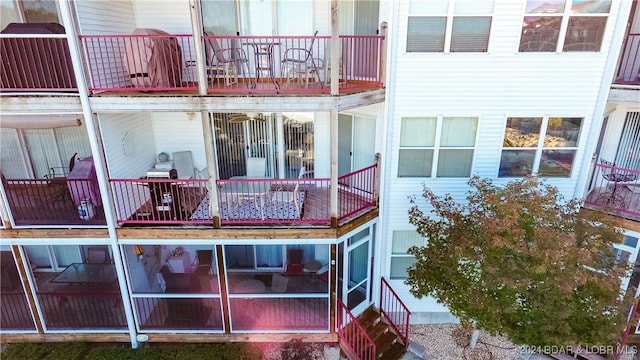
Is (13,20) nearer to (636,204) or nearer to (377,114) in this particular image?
(377,114)

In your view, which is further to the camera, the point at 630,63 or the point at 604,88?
the point at 630,63

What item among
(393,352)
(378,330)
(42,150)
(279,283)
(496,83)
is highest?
(496,83)

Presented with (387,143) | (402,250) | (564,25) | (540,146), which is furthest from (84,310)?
(564,25)

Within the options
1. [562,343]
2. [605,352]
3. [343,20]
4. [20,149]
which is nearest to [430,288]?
[562,343]

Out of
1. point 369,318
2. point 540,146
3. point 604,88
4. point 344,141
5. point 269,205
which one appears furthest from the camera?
point 344,141

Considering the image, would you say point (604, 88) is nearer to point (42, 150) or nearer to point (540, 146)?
point (540, 146)

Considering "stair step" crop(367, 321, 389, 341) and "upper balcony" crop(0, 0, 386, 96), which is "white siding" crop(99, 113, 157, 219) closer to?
"upper balcony" crop(0, 0, 386, 96)
